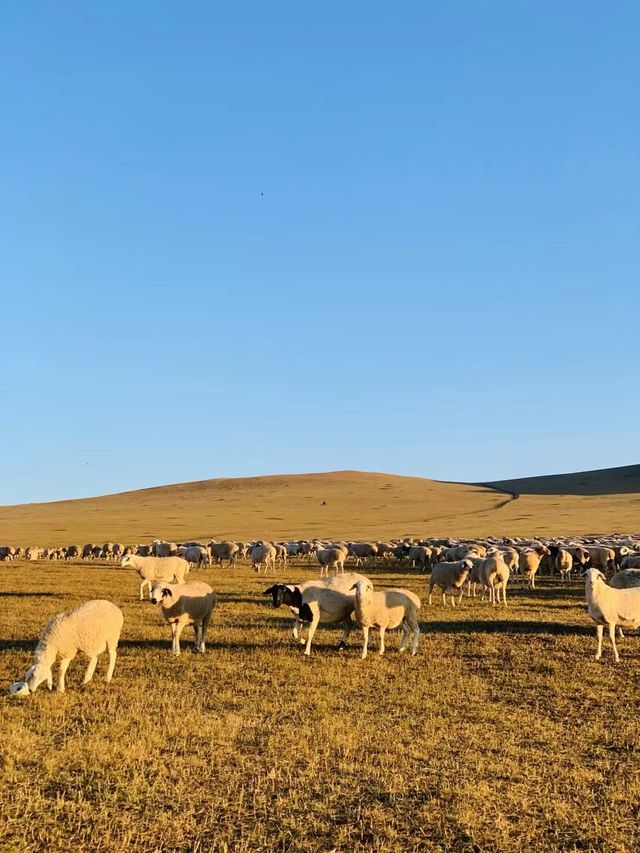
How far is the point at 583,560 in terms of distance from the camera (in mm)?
31094

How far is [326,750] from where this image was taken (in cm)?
832

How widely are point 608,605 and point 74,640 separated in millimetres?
10137

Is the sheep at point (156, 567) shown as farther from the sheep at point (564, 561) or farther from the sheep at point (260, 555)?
the sheep at point (564, 561)

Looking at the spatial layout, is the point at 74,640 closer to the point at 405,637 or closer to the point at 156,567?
the point at 405,637

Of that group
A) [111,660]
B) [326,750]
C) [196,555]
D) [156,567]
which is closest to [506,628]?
[111,660]

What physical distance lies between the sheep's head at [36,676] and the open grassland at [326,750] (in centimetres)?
18

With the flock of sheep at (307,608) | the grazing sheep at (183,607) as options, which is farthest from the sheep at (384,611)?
the grazing sheep at (183,607)

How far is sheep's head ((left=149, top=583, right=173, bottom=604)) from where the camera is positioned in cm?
1355

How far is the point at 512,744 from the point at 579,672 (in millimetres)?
4510

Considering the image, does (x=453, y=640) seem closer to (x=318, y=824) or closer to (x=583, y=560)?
(x=318, y=824)

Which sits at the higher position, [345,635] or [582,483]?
[582,483]

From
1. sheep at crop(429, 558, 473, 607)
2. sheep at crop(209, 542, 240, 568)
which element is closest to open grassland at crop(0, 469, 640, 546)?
sheep at crop(209, 542, 240, 568)

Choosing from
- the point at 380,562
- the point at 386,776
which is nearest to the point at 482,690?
the point at 386,776

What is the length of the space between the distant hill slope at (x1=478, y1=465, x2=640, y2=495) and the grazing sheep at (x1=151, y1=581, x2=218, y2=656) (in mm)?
95621
